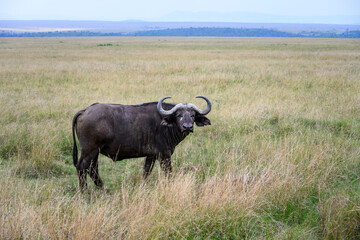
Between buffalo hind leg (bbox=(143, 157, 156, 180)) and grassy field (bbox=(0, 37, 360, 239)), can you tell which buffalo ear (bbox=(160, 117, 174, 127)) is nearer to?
buffalo hind leg (bbox=(143, 157, 156, 180))

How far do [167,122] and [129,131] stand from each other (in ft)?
2.00

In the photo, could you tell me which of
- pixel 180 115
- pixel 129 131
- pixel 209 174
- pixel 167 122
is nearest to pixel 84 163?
pixel 129 131

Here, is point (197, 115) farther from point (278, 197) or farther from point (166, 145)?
point (278, 197)

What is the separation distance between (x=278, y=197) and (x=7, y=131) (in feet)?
18.9

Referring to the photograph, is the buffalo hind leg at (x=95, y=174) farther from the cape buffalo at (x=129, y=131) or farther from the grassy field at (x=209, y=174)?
the grassy field at (x=209, y=174)

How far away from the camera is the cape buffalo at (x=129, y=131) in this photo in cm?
461

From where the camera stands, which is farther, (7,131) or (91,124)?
(7,131)

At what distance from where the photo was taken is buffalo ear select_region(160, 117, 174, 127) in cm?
483

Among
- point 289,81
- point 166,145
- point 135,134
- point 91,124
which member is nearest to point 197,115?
point 166,145

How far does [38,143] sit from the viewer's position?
636cm

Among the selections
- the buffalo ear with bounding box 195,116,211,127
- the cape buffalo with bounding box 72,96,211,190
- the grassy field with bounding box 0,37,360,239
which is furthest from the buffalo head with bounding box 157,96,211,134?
the grassy field with bounding box 0,37,360,239

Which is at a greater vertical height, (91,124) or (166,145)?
(91,124)

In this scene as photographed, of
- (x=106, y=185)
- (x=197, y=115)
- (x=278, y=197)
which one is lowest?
(x=106, y=185)

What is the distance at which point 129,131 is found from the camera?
191 inches
